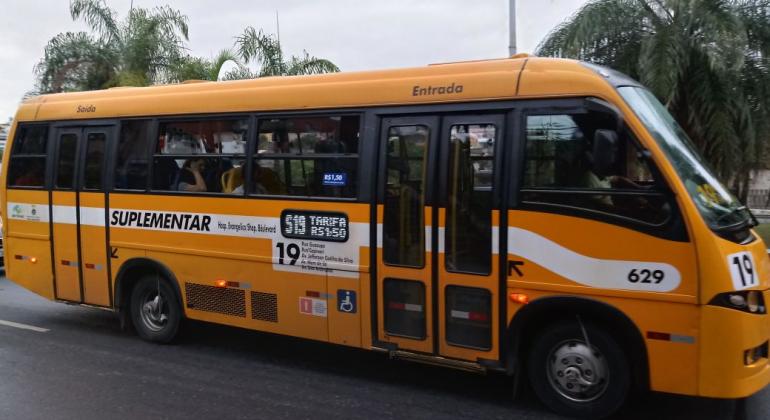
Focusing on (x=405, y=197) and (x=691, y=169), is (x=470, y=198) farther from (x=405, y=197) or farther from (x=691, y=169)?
(x=691, y=169)

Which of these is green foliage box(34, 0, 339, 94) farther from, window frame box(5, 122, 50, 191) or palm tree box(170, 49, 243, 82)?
window frame box(5, 122, 50, 191)

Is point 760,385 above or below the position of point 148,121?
below

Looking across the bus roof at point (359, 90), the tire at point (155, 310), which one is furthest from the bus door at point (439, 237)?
the tire at point (155, 310)

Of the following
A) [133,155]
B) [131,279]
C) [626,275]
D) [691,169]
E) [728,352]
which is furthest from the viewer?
[131,279]

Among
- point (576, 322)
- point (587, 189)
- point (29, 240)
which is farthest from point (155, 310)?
point (587, 189)

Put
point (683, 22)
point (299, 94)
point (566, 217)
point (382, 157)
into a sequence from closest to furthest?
point (566, 217) < point (382, 157) < point (299, 94) < point (683, 22)

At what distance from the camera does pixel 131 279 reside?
301 inches

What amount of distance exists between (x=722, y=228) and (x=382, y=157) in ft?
8.80

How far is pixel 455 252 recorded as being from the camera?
17.7 feet

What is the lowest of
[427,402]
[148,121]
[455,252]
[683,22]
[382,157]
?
[427,402]

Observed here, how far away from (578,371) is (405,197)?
1944mm

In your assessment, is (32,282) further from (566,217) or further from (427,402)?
(566,217)

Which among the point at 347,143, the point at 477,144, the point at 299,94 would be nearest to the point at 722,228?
the point at 477,144

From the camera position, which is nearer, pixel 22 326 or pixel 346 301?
pixel 346 301
